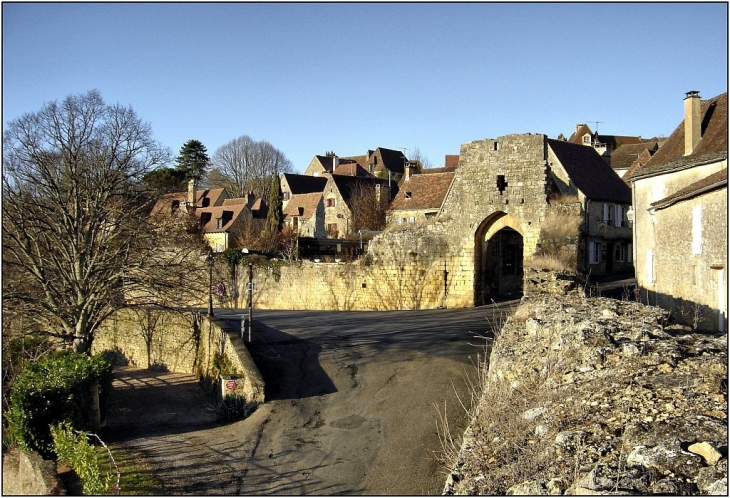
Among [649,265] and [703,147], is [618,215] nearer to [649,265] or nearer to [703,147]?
[649,265]

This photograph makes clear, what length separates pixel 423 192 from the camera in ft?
133

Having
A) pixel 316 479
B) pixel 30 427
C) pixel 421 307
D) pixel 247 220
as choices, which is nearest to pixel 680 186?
pixel 421 307

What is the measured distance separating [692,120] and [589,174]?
42.9ft

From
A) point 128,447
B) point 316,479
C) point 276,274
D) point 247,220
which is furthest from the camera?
point 247,220

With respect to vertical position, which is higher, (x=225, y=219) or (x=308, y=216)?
(x=308, y=216)

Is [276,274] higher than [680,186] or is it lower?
lower

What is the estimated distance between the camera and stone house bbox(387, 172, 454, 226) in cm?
3897

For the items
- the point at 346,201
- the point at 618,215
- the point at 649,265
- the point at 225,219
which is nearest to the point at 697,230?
the point at 649,265

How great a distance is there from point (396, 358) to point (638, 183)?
13.0 metres

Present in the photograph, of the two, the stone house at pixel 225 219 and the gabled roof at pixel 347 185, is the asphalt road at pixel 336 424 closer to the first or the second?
the stone house at pixel 225 219

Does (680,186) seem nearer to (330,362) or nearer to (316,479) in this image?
(330,362)

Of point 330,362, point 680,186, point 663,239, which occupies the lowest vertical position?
point 330,362

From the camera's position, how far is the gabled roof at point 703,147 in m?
18.3

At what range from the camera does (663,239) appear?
61.3 ft
